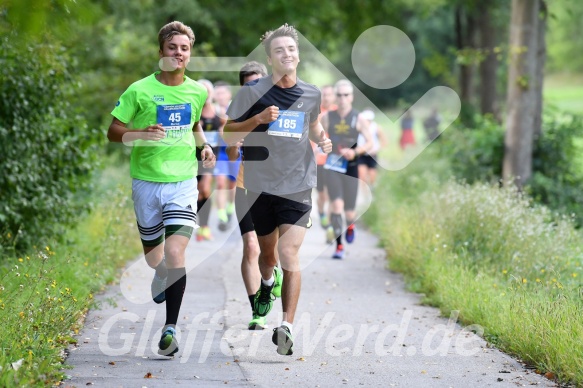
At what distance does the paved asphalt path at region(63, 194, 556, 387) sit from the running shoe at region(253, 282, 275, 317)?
18 cm

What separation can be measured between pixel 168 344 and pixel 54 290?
115cm

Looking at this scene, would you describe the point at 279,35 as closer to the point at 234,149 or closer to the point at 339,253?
the point at 234,149

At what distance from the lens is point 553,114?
16.8 meters

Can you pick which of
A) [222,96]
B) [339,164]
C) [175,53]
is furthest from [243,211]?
[222,96]

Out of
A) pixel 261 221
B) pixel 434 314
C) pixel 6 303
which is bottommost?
pixel 434 314

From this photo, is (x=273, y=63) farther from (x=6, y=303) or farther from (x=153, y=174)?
(x=6, y=303)

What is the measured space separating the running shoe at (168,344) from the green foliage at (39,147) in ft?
9.39

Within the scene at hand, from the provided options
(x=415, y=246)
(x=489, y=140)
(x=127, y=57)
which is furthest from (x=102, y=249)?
(x=127, y=57)

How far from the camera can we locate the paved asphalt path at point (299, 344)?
6.24 m

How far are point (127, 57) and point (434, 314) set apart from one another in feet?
46.6

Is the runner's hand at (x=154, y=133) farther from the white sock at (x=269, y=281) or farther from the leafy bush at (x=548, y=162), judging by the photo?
the leafy bush at (x=548, y=162)

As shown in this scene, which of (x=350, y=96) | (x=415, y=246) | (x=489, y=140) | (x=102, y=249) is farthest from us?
(x=489, y=140)

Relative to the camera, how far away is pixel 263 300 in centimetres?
762

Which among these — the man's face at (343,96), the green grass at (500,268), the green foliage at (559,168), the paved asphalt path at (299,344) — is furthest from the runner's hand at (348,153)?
the green foliage at (559,168)
